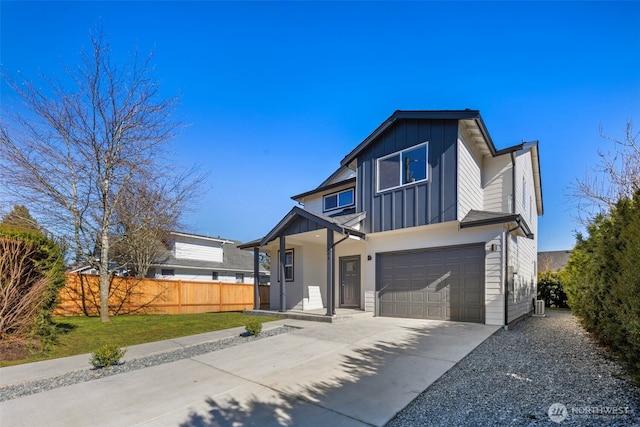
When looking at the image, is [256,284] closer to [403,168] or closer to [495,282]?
[403,168]

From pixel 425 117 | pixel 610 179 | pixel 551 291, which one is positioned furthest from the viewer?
pixel 551 291

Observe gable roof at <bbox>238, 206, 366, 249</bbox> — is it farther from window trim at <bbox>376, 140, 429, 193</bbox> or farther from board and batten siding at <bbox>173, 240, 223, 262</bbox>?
board and batten siding at <bbox>173, 240, 223, 262</bbox>

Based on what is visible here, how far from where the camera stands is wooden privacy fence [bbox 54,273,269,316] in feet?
40.2

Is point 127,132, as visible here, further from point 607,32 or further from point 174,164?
point 607,32

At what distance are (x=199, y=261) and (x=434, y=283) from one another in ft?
63.6

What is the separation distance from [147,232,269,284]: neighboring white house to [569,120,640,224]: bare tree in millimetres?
21644

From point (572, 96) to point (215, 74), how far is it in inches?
485

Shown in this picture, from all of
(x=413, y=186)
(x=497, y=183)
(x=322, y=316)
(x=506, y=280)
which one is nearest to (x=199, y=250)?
(x=322, y=316)

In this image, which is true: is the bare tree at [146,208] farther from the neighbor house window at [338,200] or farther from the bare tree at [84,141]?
the neighbor house window at [338,200]

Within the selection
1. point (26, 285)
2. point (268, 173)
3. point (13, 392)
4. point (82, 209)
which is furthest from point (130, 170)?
point (13, 392)

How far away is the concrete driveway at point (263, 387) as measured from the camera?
142 inches

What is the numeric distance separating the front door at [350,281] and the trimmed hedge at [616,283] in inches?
261

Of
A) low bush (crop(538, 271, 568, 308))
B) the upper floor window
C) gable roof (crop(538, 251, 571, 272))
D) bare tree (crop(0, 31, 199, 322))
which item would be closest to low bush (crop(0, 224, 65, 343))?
bare tree (crop(0, 31, 199, 322))

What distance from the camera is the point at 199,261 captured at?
24.1 meters
